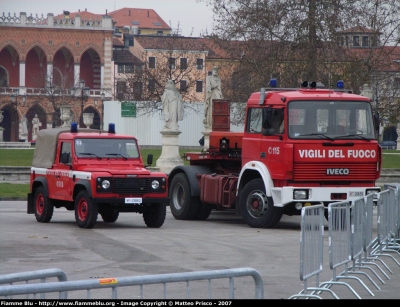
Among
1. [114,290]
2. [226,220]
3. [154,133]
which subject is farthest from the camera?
[154,133]

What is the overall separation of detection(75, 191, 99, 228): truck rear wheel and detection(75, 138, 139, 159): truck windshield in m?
1.16

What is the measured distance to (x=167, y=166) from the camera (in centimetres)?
3881

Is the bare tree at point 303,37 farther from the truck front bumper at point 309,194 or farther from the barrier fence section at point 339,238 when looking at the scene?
the barrier fence section at point 339,238

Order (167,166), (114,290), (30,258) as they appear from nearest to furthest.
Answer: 1. (114,290)
2. (30,258)
3. (167,166)

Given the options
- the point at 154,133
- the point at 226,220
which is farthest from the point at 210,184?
the point at 154,133

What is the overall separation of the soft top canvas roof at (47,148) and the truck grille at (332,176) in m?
4.71

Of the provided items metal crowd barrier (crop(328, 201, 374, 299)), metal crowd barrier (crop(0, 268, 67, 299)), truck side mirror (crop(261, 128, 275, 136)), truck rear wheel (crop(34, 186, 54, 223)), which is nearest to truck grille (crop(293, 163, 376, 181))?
truck side mirror (crop(261, 128, 275, 136))

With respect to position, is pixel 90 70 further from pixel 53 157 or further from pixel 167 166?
pixel 53 157

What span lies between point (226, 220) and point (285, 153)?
161 inches

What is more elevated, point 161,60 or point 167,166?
point 161,60

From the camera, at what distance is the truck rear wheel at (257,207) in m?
17.9

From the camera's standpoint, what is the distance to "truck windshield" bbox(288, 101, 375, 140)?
57.0 ft

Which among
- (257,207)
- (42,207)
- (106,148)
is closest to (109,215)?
(42,207)

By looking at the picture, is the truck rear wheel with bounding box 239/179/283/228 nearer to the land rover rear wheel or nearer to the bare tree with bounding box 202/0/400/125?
the land rover rear wheel
